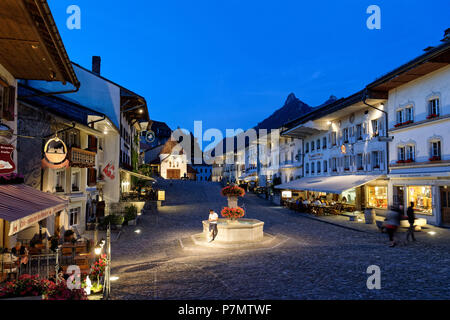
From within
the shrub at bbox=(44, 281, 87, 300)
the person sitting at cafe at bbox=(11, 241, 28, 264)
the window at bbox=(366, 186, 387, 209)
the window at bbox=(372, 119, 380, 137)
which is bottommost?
the person sitting at cafe at bbox=(11, 241, 28, 264)

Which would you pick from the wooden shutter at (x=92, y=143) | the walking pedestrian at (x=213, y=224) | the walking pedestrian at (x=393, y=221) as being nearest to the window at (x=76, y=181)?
the wooden shutter at (x=92, y=143)

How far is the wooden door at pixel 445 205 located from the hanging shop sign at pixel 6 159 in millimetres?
22478

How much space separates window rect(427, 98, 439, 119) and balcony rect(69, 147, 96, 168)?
68.9ft

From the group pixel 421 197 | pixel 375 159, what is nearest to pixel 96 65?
pixel 375 159

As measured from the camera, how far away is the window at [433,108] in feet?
64.7

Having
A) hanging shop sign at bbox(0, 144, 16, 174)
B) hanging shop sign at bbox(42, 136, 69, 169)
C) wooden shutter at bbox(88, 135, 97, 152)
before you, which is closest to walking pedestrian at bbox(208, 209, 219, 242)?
hanging shop sign at bbox(42, 136, 69, 169)

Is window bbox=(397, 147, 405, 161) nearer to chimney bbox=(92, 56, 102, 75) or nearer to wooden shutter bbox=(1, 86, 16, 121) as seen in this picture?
wooden shutter bbox=(1, 86, 16, 121)

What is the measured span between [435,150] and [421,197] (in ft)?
11.1

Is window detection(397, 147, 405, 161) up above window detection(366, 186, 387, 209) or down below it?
above

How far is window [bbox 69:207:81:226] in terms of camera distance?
1736 cm

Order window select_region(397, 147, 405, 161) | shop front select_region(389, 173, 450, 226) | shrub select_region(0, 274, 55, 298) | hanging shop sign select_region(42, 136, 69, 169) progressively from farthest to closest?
window select_region(397, 147, 405, 161) → shop front select_region(389, 173, 450, 226) → hanging shop sign select_region(42, 136, 69, 169) → shrub select_region(0, 274, 55, 298)

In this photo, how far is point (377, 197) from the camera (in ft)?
84.9
